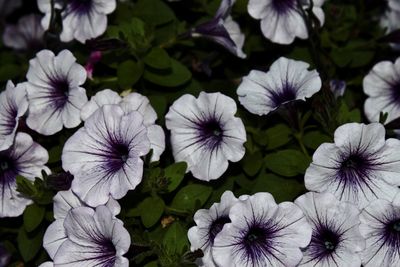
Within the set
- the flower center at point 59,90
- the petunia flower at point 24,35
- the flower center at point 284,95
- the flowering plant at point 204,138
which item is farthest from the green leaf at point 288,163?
the petunia flower at point 24,35

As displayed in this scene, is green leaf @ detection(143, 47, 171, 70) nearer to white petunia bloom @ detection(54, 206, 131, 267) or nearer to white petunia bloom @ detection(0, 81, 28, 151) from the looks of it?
white petunia bloom @ detection(0, 81, 28, 151)

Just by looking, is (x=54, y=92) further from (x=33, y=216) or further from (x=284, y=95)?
(x=284, y=95)

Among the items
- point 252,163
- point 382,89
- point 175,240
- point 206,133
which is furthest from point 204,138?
point 382,89

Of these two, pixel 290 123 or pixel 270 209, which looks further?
pixel 290 123

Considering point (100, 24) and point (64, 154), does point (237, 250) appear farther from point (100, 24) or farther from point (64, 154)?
point (100, 24)

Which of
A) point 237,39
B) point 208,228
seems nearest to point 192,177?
point 208,228

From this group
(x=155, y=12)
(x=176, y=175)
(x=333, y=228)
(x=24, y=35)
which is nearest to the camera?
(x=333, y=228)
